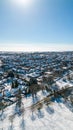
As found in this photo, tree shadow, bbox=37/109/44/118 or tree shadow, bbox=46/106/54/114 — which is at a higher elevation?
tree shadow, bbox=46/106/54/114

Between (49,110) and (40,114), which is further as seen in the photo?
(49,110)

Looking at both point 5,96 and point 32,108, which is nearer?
point 32,108

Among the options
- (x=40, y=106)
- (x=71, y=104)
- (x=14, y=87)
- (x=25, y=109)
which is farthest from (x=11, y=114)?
(x=14, y=87)

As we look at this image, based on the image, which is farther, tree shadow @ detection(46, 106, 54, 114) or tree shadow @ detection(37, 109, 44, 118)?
tree shadow @ detection(46, 106, 54, 114)

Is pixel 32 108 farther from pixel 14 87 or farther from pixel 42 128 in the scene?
pixel 14 87

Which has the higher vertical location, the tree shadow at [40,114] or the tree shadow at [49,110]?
the tree shadow at [49,110]

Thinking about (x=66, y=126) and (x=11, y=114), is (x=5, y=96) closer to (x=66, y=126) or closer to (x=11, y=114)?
(x=11, y=114)

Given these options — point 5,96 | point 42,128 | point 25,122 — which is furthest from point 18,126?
point 5,96

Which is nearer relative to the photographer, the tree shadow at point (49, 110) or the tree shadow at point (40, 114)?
the tree shadow at point (40, 114)

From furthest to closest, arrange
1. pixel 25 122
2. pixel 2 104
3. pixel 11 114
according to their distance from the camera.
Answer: pixel 2 104, pixel 11 114, pixel 25 122

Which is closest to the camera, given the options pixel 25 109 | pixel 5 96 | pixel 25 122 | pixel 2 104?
pixel 25 122
